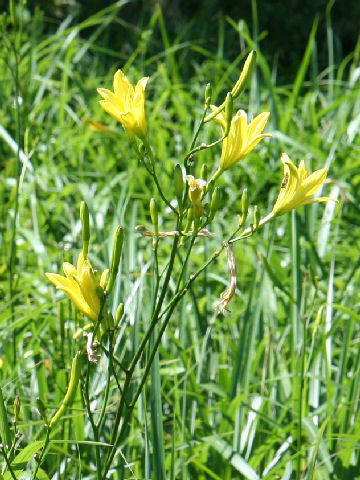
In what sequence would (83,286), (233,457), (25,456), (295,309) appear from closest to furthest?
(83,286) < (25,456) < (233,457) < (295,309)

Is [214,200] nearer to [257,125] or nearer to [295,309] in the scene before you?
[257,125]

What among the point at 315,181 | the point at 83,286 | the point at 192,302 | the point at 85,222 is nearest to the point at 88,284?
the point at 83,286

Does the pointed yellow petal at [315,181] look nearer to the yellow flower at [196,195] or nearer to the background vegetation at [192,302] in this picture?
the yellow flower at [196,195]

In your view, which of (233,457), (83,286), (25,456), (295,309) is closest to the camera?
(83,286)

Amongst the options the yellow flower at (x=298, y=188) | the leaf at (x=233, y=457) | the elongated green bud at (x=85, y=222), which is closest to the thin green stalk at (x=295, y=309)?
the leaf at (x=233, y=457)

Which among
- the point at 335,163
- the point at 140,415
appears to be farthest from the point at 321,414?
the point at 335,163

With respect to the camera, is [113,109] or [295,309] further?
[295,309]

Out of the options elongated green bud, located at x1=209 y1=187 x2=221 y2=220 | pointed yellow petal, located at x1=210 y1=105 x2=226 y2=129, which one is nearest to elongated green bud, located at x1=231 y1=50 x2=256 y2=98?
pointed yellow petal, located at x1=210 y1=105 x2=226 y2=129
